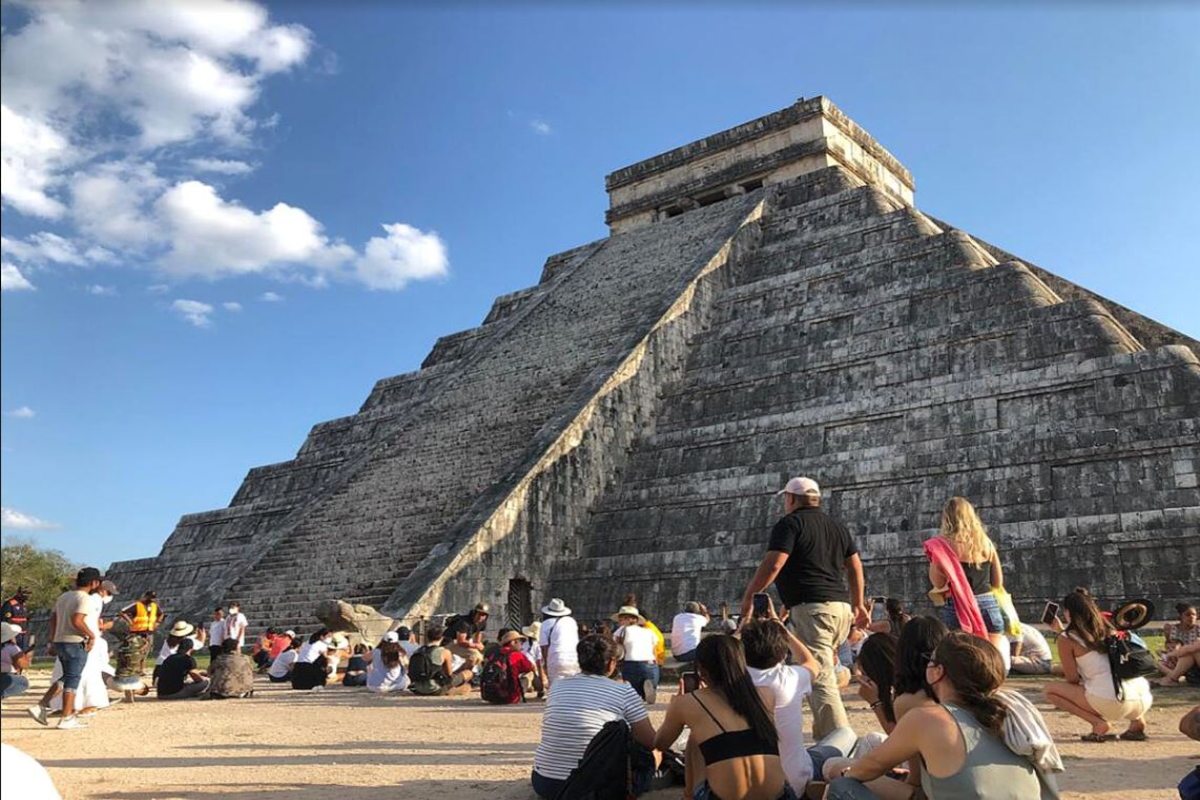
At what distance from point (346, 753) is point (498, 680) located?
11.3 feet

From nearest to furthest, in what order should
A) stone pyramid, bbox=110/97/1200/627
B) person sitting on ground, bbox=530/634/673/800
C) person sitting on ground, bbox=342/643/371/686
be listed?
person sitting on ground, bbox=530/634/673/800 < stone pyramid, bbox=110/97/1200/627 < person sitting on ground, bbox=342/643/371/686

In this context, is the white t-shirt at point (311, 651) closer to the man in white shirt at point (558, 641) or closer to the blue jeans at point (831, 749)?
the man in white shirt at point (558, 641)

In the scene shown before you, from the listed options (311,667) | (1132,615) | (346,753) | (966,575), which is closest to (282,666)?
(311,667)

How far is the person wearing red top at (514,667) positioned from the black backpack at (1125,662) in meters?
6.07

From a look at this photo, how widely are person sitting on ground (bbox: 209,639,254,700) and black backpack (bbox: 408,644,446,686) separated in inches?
80.3

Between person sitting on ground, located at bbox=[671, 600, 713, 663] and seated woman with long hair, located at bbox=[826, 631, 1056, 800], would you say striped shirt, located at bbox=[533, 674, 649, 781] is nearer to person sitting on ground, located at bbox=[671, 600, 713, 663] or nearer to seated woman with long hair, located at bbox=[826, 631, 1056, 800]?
seated woman with long hair, located at bbox=[826, 631, 1056, 800]

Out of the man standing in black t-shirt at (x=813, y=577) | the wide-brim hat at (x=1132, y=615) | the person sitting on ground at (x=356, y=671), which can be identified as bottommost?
the person sitting on ground at (x=356, y=671)

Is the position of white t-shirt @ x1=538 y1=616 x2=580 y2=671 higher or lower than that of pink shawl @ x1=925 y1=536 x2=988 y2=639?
lower

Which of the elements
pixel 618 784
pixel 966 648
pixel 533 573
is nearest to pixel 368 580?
pixel 533 573

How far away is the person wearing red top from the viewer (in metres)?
10.3

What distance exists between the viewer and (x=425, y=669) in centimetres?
1136

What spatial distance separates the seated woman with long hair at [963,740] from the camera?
144 inches

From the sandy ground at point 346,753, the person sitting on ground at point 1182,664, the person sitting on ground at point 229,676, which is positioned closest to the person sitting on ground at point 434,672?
the sandy ground at point 346,753

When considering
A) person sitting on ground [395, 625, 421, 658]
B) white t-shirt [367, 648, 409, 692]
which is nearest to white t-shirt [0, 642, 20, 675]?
white t-shirt [367, 648, 409, 692]
